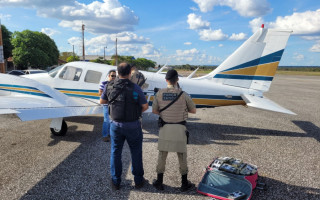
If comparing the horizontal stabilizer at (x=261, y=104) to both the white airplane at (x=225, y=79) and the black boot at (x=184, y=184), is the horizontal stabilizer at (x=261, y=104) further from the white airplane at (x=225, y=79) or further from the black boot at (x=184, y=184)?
the black boot at (x=184, y=184)

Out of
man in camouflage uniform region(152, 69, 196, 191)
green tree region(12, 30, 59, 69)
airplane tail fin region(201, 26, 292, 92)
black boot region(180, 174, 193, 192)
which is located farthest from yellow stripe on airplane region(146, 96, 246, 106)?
green tree region(12, 30, 59, 69)

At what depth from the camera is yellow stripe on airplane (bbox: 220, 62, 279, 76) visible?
22.9 ft

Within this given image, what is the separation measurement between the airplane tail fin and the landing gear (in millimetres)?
5378

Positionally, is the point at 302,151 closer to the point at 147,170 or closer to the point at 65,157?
the point at 147,170

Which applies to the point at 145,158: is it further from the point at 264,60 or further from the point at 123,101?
the point at 264,60

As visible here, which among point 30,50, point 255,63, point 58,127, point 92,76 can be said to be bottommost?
point 58,127

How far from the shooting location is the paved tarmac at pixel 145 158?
11.5 feet

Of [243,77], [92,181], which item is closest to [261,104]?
[243,77]

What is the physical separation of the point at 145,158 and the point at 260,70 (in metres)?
5.21

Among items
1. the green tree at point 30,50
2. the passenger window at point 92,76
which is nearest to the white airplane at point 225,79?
the passenger window at point 92,76

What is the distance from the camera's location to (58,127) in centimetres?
598

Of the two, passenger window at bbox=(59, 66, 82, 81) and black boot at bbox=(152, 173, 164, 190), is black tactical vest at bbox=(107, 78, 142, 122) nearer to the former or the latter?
black boot at bbox=(152, 173, 164, 190)

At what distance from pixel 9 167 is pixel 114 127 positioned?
9.30 ft

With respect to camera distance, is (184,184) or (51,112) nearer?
(184,184)
